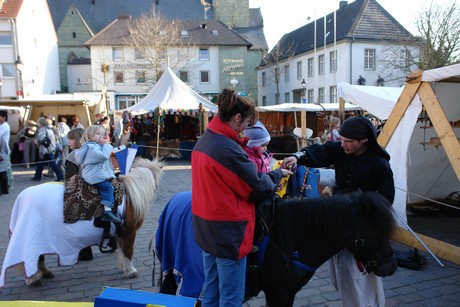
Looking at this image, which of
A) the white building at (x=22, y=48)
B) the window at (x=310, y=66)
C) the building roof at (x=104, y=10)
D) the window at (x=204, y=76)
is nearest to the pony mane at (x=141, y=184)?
the white building at (x=22, y=48)

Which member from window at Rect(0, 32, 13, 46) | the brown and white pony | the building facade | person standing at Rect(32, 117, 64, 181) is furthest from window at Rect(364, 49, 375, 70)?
the brown and white pony

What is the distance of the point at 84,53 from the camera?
4603cm

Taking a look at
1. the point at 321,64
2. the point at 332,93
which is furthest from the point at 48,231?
the point at 321,64

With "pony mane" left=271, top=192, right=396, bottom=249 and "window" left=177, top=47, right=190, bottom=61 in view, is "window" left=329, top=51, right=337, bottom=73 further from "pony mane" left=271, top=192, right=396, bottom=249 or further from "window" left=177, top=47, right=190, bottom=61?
"pony mane" left=271, top=192, right=396, bottom=249

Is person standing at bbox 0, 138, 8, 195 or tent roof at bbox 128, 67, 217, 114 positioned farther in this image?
tent roof at bbox 128, 67, 217, 114

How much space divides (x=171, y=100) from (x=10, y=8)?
20339mm

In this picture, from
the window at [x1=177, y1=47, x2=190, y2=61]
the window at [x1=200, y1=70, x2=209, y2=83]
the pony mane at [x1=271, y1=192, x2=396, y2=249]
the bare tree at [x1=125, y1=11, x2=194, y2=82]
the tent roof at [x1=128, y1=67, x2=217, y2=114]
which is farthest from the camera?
the window at [x1=200, y1=70, x2=209, y2=83]

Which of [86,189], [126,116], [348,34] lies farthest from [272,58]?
[86,189]

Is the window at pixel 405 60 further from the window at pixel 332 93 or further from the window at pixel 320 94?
the window at pixel 320 94

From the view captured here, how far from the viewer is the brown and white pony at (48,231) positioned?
3602mm

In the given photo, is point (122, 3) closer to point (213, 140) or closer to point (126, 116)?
point (126, 116)

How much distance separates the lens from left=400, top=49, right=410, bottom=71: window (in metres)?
27.2

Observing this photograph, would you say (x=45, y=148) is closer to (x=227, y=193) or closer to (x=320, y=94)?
(x=227, y=193)

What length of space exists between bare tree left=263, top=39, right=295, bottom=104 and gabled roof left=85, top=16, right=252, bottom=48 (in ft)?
10.1
